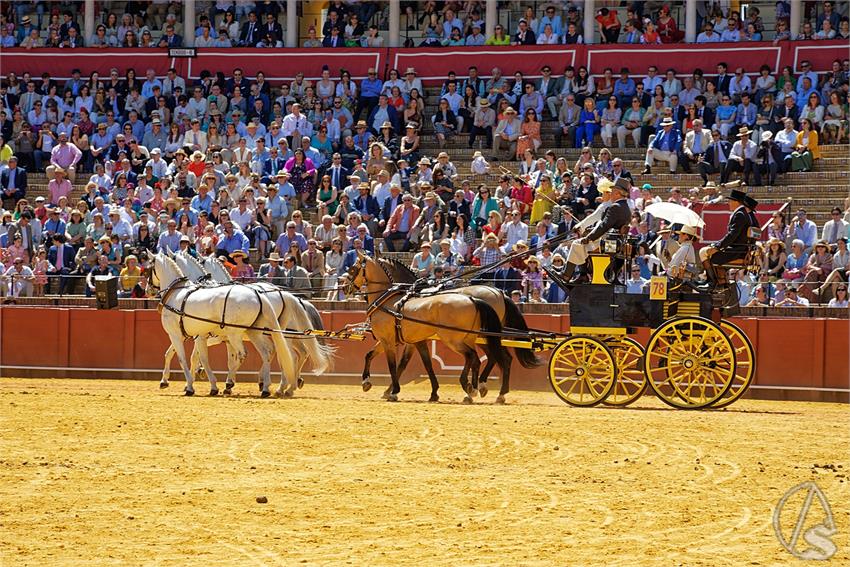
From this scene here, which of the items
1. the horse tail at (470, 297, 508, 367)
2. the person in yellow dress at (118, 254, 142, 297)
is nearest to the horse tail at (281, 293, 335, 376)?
the horse tail at (470, 297, 508, 367)

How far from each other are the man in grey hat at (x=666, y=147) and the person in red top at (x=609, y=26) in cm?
520

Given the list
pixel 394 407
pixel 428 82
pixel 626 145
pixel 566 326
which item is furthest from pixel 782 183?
pixel 394 407

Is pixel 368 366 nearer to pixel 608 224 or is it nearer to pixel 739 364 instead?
pixel 608 224

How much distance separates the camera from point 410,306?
1794cm

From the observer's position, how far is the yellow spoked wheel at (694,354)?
16.0m

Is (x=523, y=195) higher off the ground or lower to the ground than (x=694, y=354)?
higher

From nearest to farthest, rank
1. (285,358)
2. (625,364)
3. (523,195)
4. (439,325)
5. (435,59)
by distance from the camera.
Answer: (625,364) → (439,325) → (285,358) → (523,195) → (435,59)

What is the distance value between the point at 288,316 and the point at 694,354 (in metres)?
5.90

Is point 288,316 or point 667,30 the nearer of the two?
point 288,316

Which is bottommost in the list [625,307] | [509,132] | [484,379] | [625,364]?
[484,379]

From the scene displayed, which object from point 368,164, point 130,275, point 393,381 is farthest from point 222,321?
point 368,164

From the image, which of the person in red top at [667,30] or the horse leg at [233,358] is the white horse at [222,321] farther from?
the person in red top at [667,30]

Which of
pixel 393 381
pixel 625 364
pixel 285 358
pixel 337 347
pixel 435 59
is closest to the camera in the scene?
pixel 625 364

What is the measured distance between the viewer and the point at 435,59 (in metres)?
30.4
